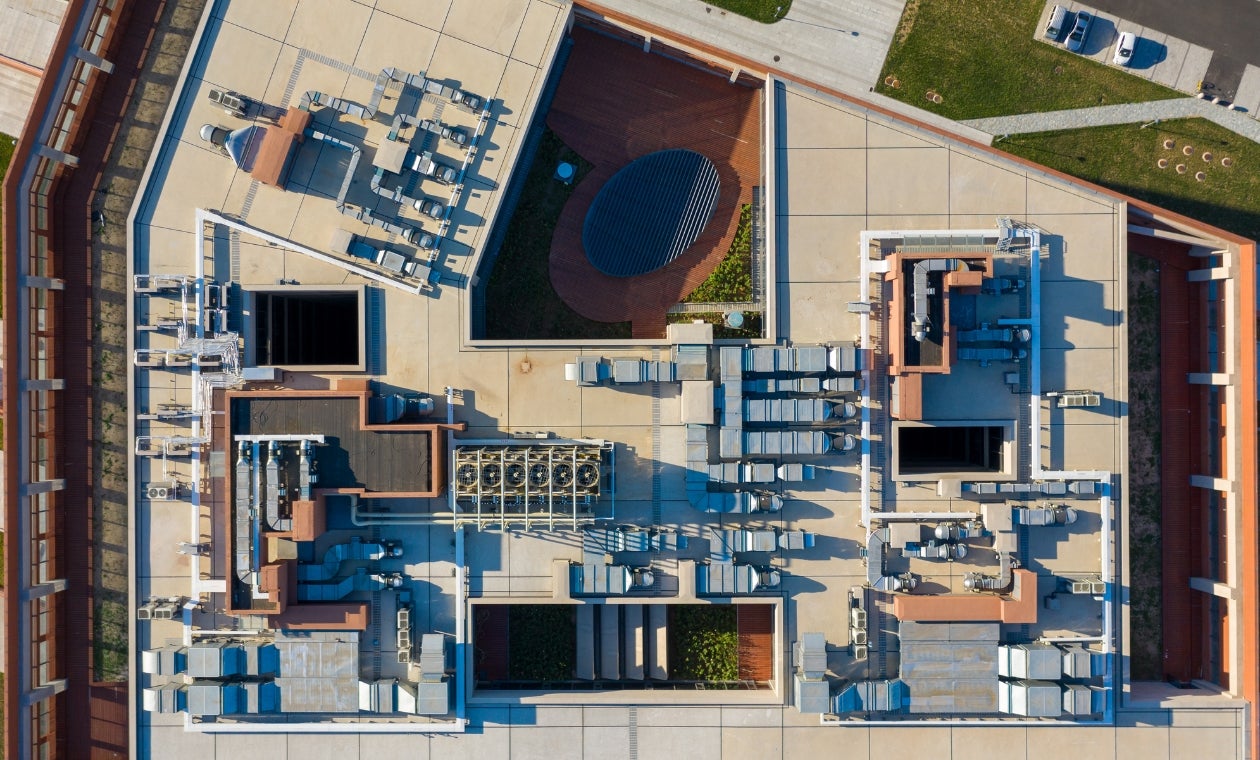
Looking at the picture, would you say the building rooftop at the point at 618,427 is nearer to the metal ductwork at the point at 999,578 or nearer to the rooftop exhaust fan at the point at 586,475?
the metal ductwork at the point at 999,578

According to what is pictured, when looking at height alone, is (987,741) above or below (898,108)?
below

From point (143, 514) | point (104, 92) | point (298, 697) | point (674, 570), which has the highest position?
point (104, 92)

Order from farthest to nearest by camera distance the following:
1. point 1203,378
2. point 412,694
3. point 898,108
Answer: point 898,108 → point 1203,378 → point 412,694

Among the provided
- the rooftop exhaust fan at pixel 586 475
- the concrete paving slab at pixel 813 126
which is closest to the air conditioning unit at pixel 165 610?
the rooftop exhaust fan at pixel 586 475

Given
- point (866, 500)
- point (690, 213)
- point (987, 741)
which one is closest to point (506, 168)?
point (690, 213)

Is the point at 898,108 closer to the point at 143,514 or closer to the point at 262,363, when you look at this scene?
the point at 262,363

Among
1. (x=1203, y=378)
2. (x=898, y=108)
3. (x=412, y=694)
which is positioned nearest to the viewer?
(x=412, y=694)
